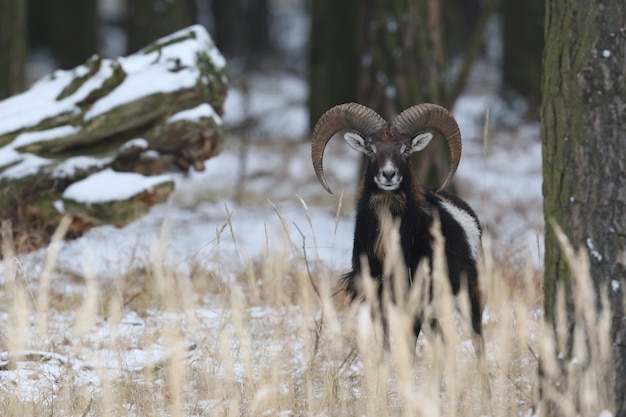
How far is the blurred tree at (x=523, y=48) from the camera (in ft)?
61.5

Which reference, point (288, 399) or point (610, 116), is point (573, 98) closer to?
point (610, 116)

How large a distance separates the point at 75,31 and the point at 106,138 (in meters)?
13.9

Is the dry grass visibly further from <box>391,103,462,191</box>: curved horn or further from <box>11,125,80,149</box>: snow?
<box>11,125,80,149</box>: snow

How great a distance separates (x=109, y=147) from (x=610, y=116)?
5068 mm

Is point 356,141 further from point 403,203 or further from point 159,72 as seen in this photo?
point 159,72

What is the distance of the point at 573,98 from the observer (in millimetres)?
4375

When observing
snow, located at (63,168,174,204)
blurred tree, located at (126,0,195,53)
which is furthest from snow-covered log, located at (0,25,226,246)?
blurred tree, located at (126,0,195,53)

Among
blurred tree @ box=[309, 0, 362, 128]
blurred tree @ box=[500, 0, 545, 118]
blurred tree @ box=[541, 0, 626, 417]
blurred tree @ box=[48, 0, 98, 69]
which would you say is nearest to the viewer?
blurred tree @ box=[541, 0, 626, 417]

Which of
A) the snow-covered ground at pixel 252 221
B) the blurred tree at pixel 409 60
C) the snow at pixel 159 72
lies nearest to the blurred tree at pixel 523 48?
the snow-covered ground at pixel 252 221

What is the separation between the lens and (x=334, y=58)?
56.7 feet

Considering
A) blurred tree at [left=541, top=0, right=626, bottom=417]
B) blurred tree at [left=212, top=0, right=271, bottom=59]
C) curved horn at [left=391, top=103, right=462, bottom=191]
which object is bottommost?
blurred tree at [left=212, top=0, right=271, bottom=59]

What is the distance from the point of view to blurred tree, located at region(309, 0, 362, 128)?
56.0 feet

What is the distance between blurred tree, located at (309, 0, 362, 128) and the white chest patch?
10.7 m

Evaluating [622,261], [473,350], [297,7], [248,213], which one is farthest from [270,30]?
[622,261]
